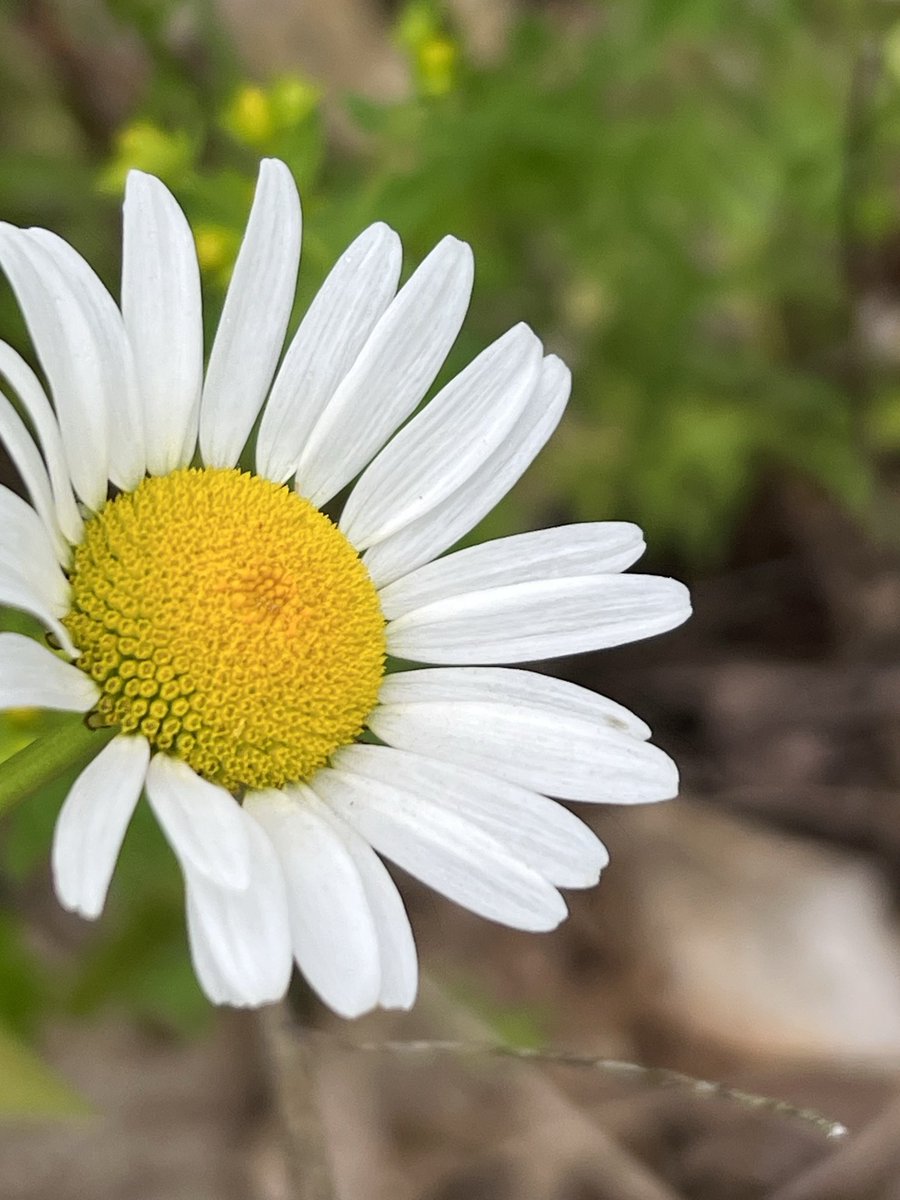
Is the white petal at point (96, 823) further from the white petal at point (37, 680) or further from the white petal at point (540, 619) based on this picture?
the white petal at point (540, 619)

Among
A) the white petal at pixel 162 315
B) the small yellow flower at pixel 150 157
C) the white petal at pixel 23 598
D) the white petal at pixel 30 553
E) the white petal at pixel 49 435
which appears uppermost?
the small yellow flower at pixel 150 157

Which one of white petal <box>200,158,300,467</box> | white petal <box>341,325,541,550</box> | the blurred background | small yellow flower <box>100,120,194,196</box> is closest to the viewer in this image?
white petal <box>200,158,300,467</box>

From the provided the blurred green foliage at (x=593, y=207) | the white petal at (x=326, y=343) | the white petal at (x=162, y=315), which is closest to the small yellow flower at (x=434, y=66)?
the blurred green foliage at (x=593, y=207)

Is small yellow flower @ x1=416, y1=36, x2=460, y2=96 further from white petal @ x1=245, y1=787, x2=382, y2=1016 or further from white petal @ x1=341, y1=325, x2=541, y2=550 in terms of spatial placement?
white petal @ x1=245, y1=787, x2=382, y2=1016

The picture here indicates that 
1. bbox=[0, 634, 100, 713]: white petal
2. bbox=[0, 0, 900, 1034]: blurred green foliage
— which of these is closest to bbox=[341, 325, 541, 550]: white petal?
bbox=[0, 0, 900, 1034]: blurred green foliage

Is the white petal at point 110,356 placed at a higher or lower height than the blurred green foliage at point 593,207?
lower

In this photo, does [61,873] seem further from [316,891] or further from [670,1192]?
[670,1192]
